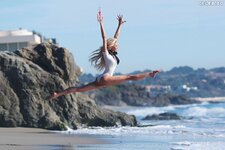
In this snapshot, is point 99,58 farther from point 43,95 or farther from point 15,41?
point 15,41

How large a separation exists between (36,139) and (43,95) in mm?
6457

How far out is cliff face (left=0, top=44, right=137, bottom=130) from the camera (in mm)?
29391

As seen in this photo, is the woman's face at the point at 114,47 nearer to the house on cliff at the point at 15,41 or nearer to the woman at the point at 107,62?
the woman at the point at 107,62

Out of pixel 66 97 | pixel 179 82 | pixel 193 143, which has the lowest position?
pixel 193 143

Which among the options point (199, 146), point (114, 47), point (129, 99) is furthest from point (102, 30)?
point (129, 99)

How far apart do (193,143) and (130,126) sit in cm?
866

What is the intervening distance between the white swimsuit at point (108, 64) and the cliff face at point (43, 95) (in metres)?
16.1

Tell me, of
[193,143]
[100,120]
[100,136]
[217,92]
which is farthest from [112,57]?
[217,92]

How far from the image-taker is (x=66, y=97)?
A: 1223 inches

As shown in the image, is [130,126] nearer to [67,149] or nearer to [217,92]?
[67,149]

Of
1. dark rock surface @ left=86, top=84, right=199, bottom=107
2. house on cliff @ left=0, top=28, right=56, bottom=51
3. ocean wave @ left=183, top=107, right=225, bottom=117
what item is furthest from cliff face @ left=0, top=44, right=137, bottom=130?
dark rock surface @ left=86, top=84, right=199, bottom=107

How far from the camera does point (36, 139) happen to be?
24.4m

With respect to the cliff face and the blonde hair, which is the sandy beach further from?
the blonde hair

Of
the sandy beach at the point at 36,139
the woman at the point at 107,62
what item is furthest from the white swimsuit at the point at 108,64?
the sandy beach at the point at 36,139
